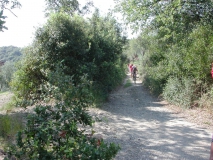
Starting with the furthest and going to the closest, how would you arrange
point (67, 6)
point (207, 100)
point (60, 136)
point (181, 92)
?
point (67, 6) < point (181, 92) < point (207, 100) < point (60, 136)

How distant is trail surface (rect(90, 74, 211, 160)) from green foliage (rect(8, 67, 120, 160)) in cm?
199

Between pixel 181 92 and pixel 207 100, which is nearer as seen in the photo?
pixel 207 100

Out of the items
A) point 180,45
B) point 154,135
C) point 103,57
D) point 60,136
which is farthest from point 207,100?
point 60,136

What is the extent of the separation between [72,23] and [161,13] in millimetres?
5817

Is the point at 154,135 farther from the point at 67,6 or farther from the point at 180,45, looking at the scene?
the point at 67,6

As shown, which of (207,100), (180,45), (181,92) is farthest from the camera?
(180,45)

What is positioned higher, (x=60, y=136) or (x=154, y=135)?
(x=60, y=136)

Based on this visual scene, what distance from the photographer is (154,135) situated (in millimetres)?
6594

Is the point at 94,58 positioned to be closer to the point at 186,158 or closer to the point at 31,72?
the point at 31,72

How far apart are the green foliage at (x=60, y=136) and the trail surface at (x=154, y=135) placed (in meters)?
1.99

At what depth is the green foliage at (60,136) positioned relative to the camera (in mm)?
2920

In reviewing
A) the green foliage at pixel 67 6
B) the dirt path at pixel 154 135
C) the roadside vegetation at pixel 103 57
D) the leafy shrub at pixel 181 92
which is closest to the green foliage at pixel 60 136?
the roadside vegetation at pixel 103 57

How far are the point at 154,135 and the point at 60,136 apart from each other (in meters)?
4.14

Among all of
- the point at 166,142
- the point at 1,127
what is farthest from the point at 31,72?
the point at 166,142
